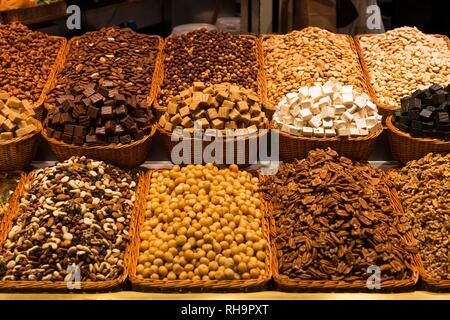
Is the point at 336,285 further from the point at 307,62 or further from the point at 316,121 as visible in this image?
the point at 307,62

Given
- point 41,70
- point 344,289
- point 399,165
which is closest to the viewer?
point 344,289

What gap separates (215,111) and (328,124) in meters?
0.56

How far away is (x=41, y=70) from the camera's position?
370 cm

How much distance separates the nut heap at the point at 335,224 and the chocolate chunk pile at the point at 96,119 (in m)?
0.71

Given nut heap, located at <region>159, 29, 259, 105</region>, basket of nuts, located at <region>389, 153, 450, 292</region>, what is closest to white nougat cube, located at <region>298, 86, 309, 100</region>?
nut heap, located at <region>159, 29, 259, 105</region>

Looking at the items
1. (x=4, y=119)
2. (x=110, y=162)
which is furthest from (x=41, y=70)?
(x=110, y=162)

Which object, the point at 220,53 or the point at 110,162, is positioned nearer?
the point at 110,162

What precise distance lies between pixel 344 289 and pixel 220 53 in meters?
1.91

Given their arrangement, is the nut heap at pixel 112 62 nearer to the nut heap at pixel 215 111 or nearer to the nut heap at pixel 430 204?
the nut heap at pixel 215 111

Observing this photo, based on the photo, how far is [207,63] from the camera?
375cm

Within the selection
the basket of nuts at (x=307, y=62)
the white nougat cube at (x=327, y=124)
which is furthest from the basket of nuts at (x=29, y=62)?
the white nougat cube at (x=327, y=124)

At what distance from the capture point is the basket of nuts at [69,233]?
245 cm
